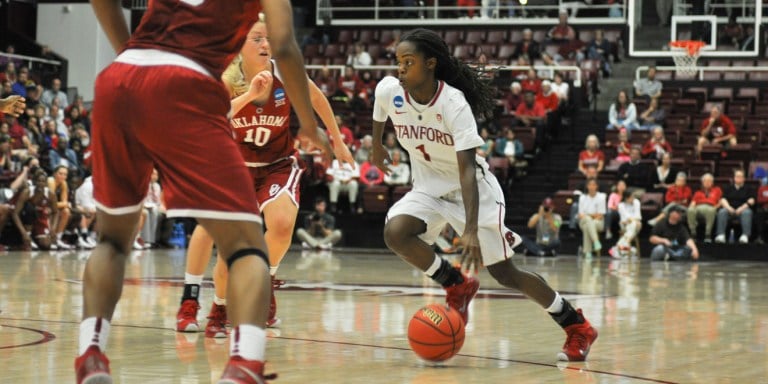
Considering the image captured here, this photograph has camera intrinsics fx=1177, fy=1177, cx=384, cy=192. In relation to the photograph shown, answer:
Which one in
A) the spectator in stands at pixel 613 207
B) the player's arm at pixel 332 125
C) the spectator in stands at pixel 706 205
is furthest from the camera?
the spectator in stands at pixel 613 207

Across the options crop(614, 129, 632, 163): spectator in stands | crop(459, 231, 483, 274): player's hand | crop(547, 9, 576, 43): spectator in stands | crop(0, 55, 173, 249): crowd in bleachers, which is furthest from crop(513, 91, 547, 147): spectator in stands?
crop(459, 231, 483, 274): player's hand

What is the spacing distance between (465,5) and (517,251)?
383 inches

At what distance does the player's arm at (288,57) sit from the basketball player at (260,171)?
2.92m

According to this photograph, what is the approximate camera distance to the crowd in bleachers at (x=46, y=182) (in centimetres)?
1809

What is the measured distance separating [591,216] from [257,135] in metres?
13.5

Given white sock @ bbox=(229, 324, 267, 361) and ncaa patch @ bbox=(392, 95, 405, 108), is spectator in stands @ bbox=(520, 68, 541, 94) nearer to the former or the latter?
ncaa patch @ bbox=(392, 95, 405, 108)

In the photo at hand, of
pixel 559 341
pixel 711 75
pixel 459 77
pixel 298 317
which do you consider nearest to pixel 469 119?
pixel 459 77

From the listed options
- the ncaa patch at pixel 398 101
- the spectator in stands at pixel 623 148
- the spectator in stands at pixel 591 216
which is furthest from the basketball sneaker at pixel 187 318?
the spectator in stands at pixel 623 148

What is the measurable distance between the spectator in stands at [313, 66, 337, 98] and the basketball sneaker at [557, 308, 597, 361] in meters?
19.0

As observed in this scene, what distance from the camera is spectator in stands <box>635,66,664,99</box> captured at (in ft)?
75.5

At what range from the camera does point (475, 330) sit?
7.50 metres

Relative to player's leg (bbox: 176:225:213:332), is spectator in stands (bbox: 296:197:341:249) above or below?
below

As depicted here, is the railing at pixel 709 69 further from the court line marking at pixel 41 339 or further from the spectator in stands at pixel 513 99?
the court line marking at pixel 41 339

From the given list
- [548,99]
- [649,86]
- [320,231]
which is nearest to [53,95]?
[320,231]
